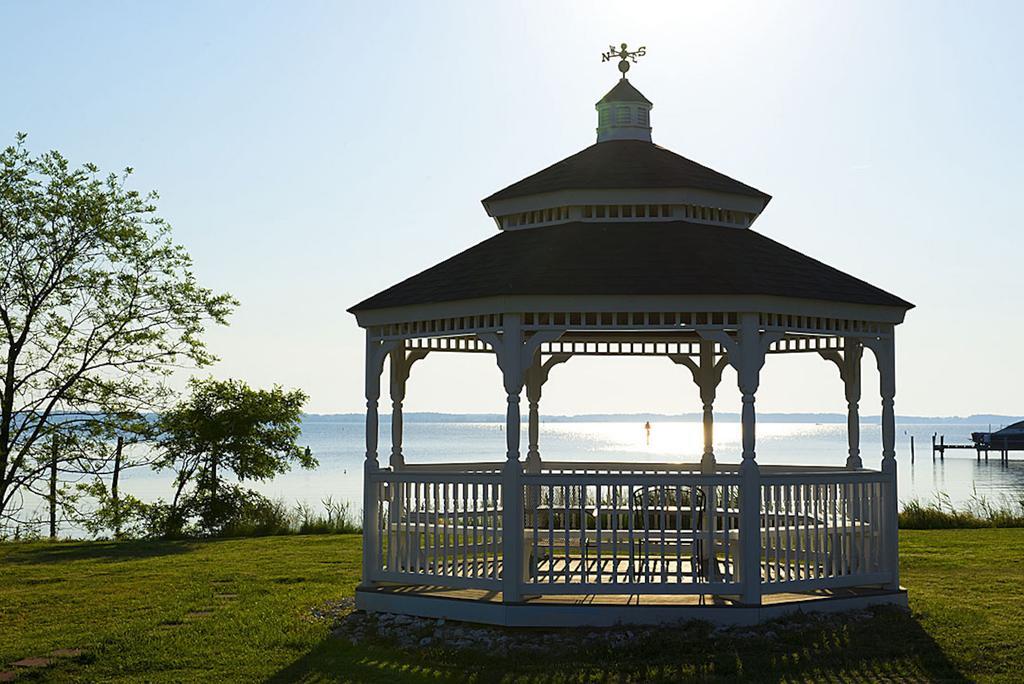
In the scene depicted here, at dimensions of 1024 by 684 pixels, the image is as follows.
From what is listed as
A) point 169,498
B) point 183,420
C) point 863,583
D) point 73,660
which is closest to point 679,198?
point 863,583

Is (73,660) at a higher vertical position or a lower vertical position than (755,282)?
lower

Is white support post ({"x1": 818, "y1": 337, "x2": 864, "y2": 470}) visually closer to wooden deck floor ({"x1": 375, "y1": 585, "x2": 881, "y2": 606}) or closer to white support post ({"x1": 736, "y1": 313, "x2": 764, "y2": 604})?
wooden deck floor ({"x1": 375, "y1": 585, "x2": 881, "y2": 606})

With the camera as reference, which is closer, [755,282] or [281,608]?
[755,282]

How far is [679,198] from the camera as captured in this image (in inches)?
493

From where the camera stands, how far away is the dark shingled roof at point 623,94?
14445 millimetres

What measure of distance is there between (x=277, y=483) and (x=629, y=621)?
52.9m

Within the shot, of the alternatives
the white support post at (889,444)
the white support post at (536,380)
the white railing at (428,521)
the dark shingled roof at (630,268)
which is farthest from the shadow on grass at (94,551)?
the white support post at (889,444)

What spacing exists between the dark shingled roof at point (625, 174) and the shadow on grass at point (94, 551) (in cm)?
877

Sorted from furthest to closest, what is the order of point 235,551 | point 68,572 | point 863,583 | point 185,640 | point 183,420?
1. point 183,420
2. point 235,551
3. point 68,572
4. point 863,583
5. point 185,640

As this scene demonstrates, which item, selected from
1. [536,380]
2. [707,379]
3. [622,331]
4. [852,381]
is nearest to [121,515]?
[536,380]

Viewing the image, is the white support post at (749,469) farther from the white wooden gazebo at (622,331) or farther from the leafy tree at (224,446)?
the leafy tree at (224,446)

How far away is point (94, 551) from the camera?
18391 millimetres

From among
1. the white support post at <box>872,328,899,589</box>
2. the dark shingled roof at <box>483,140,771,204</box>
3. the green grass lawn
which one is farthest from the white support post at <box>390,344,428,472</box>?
the white support post at <box>872,328,899,589</box>

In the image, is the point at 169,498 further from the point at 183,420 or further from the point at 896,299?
the point at 896,299
